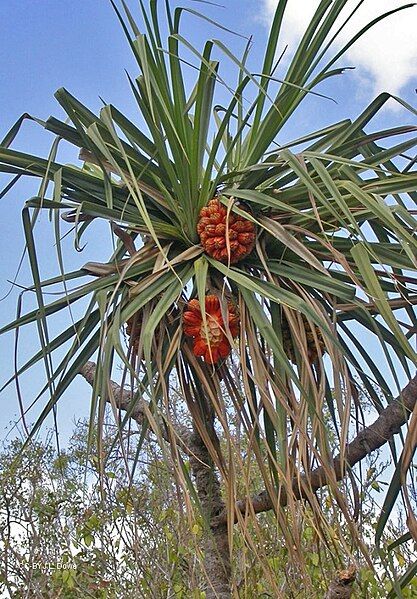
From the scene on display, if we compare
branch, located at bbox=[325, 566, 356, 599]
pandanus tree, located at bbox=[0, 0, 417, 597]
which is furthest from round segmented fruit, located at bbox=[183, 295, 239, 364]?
branch, located at bbox=[325, 566, 356, 599]

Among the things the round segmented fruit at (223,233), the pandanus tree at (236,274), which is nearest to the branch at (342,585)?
the pandanus tree at (236,274)

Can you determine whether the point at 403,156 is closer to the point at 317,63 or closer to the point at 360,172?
the point at 360,172

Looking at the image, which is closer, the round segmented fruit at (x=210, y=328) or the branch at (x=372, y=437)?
the round segmented fruit at (x=210, y=328)

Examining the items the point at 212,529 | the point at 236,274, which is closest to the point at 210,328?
the point at 236,274

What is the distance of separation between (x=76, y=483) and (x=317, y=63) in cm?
319

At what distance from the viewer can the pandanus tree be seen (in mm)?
1445

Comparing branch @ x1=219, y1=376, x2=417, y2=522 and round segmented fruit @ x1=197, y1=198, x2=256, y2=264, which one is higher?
round segmented fruit @ x1=197, y1=198, x2=256, y2=264

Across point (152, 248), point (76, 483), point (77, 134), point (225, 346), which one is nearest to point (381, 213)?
point (225, 346)

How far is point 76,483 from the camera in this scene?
4.38 meters

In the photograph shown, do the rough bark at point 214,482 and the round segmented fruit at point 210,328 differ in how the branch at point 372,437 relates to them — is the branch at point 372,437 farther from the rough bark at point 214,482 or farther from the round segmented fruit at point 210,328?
the round segmented fruit at point 210,328

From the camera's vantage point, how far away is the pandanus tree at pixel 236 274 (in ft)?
4.74

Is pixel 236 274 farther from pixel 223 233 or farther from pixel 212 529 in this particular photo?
pixel 212 529

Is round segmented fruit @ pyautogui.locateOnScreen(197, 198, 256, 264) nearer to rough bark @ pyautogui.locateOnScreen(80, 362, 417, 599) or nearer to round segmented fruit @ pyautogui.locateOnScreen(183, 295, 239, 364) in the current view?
round segmented fruit @ pyautogui.locateOnScreen(183, 295, 239, 364)

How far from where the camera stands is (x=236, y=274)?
1.50 meters
